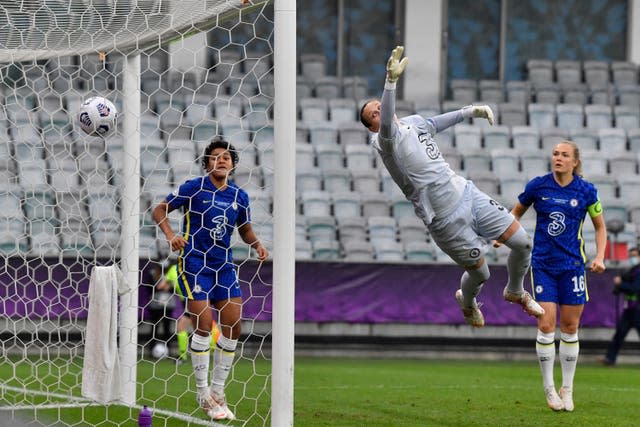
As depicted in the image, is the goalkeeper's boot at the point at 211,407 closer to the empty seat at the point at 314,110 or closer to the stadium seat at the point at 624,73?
the empty seat at the point at 314,110

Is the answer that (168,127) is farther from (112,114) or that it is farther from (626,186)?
(112,114)

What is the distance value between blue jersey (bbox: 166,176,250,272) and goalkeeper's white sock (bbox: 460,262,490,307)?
1.87m

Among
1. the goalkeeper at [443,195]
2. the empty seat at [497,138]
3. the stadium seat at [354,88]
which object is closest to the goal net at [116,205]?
the goalkeeper at [443,195]

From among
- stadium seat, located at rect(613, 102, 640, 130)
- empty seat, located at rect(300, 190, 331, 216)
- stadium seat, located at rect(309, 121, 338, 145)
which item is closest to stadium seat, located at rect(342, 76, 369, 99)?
stadium seat, located at rect(309, 121, 338, 145)

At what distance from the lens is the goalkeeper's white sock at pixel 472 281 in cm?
958

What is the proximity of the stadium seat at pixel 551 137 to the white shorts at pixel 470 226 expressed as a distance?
13.1 m

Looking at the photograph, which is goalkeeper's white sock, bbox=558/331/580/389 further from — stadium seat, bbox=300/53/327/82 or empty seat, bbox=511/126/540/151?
stadium seat, bbox=300/53/327/82

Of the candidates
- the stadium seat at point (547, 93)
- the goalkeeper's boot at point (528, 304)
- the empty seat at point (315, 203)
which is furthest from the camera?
the stadium seat at point (547, 93)

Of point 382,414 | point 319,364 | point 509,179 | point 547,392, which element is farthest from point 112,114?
point 509,179

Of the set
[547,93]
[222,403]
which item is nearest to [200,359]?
[222,403]

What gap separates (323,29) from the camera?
973 inches

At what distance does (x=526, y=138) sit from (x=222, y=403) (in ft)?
45.6

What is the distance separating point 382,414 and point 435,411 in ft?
1.71

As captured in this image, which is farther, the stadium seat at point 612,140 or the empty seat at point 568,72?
the empty seat at point 568,72
